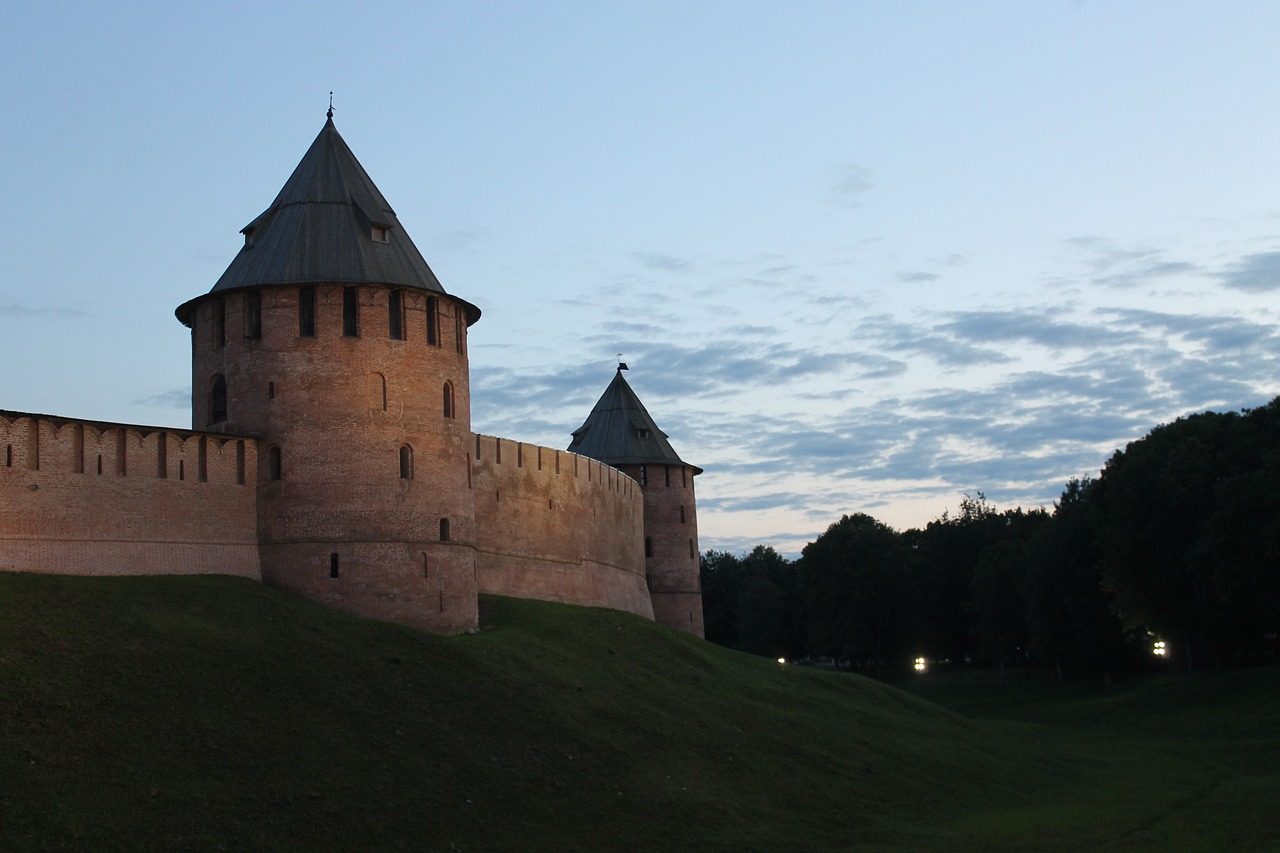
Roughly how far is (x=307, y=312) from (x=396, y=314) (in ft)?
6.38

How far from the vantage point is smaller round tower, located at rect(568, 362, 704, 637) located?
192ft

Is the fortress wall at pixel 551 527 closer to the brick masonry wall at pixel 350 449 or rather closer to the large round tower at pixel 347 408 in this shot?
the brick masonry wall at pixel 350 449

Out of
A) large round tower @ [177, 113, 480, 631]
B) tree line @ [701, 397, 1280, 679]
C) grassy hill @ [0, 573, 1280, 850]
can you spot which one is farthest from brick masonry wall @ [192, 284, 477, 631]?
tree line @ [701, 397, 1280, 679]

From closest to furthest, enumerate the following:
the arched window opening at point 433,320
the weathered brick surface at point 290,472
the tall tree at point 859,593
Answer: the weathered brick surface at point 290,472
the arched window opening at point 433,320
the tall tree at point 859,593

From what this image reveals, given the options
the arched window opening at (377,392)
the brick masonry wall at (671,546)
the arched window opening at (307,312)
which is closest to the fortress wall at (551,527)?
the brick masonry wall at (671,546)

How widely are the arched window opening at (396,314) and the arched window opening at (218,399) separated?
12.7 feet

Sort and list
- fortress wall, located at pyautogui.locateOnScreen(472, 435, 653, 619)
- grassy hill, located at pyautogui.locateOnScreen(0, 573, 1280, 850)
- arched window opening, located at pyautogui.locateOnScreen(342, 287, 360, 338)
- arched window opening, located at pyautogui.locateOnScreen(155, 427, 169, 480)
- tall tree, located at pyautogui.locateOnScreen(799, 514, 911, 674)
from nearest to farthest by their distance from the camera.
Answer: grassy hill, located at pyautogui.locateOnScreen(0, 573, 1280, 850) < arched window opening, located at pyautogui.locateOnScreen(155, 427, 169, 480) < arched window opening, located at pyautogui.locateOnScreen(342, 287, 360, 338) < fortress wall, located at pyautogui.locateOnScreen(472, 435, 653, 619) < tall tree, located at pyautogui.locateOnScreen(799, 514, 911, 674)

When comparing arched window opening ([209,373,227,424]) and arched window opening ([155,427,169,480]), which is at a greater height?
arched window opening ([209,373,227,424])

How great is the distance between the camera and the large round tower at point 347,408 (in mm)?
31953

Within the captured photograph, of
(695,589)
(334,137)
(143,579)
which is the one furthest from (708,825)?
(695,589)

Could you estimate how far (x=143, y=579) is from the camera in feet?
94.1

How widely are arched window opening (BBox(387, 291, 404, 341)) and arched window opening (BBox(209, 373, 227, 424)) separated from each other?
387 cm

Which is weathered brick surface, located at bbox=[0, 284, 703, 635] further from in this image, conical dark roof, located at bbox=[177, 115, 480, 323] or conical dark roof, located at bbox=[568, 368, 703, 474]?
conical dark roof, located at bbox=[568, 368, 703, 474]

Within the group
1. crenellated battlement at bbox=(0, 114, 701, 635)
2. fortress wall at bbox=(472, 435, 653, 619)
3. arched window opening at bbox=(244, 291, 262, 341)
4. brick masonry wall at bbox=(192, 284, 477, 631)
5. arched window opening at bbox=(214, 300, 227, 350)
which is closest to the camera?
crenellated battlement at bbox=(0, 114, 701, 635)
